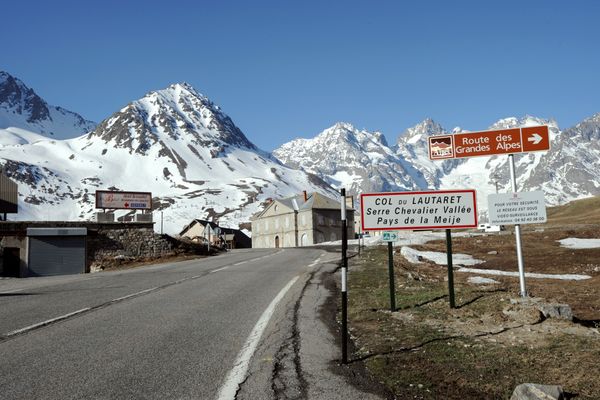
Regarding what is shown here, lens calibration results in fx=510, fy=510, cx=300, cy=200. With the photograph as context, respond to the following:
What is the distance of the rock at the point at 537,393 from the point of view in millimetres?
4492

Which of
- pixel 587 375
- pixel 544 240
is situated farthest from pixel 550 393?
pixel 544 240

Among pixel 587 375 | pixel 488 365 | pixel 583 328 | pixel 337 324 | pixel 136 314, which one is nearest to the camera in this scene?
pixel 587 375

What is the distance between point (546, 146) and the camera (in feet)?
34.1

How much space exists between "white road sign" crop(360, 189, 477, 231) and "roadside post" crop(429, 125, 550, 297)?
3.21 feet

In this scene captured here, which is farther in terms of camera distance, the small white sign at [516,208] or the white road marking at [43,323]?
the small white sign at [516,208]

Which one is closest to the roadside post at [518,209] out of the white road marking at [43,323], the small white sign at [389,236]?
the small white sign at [389,236]

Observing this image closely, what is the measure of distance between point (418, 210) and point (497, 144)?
7.44 ft

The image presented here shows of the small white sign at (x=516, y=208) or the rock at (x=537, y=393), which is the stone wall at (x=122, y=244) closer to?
the small white sign at (x=516, y=208)

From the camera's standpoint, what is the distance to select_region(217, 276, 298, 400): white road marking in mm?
5176

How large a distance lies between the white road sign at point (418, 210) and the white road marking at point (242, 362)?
2.63 metres

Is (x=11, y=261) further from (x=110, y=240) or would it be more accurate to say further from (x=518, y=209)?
(x=518, y=209)

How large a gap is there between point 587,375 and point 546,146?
6.24 m

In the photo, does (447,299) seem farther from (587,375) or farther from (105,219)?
(105,219)

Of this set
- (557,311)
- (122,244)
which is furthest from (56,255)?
(557,311)
